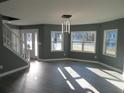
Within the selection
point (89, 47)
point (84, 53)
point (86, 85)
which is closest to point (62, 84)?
point (86, 85)

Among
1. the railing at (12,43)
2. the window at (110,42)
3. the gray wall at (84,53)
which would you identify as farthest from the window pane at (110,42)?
the railing at (12,43)

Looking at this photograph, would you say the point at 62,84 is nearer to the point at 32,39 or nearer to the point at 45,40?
the point at 45,40

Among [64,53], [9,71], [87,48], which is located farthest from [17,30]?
[87,48]

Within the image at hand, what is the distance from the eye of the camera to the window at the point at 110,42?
5.63 metres

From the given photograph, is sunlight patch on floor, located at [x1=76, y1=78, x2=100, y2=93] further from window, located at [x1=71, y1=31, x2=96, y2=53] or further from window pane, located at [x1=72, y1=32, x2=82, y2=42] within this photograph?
window pane, located at [x1=72, y1=32, x2=82, y2=42]

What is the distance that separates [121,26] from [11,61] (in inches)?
195

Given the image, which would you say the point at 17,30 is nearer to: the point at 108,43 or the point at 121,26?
the point at 108,43

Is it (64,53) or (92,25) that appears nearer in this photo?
(92,25)

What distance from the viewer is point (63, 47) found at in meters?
7.85

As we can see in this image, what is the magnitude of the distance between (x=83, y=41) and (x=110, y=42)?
6.16 feet

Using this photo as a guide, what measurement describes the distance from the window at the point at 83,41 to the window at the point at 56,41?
2.70 ft

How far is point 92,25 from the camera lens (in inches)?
274

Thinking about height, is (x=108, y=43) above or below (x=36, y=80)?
above

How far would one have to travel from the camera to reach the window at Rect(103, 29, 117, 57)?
5633 mm
